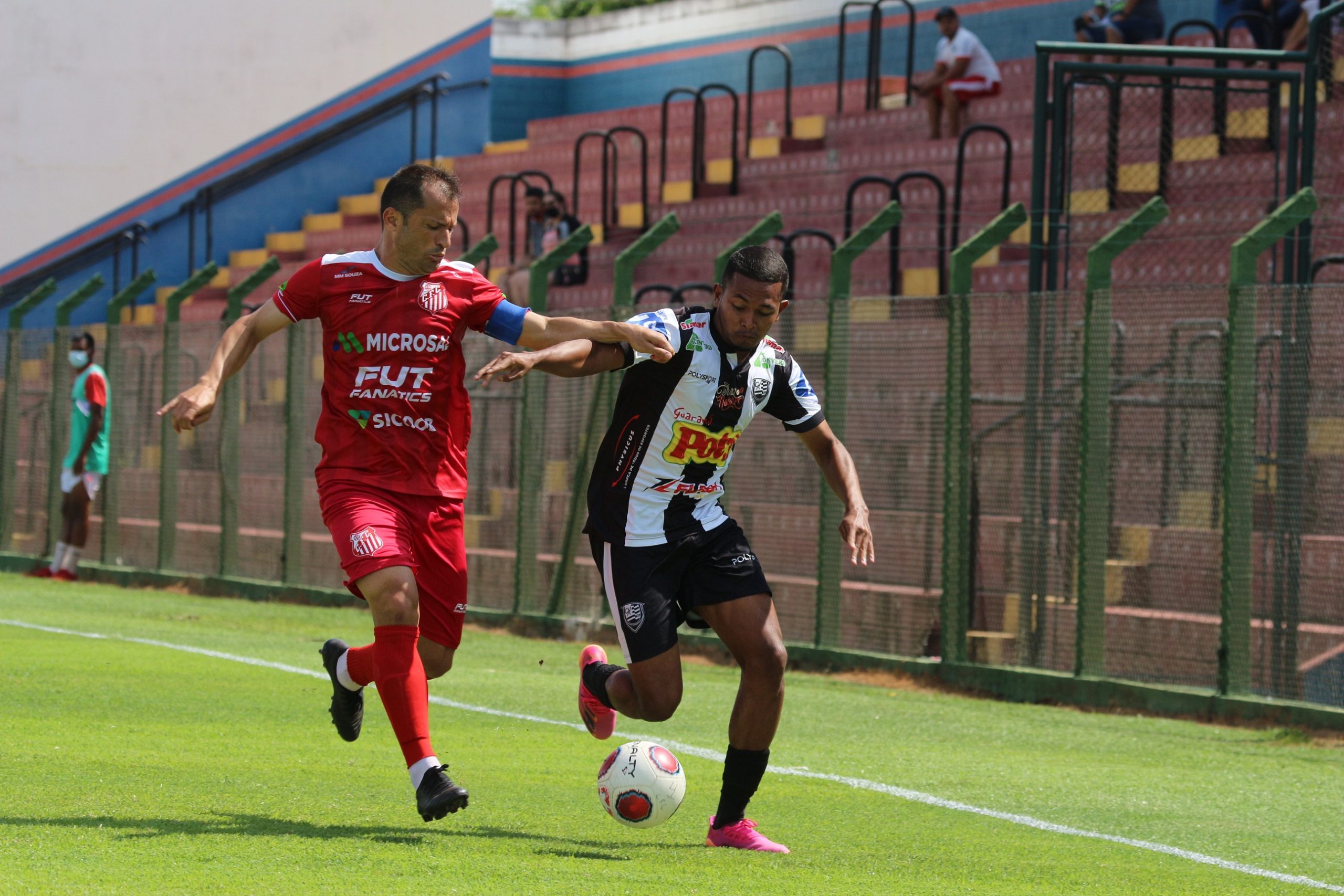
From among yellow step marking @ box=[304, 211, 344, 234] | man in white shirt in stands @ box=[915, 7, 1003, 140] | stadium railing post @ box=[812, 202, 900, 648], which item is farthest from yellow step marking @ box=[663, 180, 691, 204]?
stadium railing post @ box=[812, 202, 900, 648]

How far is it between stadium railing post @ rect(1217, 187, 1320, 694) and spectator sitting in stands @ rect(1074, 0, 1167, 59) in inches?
345

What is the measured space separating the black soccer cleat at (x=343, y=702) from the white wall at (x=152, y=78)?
2411cm

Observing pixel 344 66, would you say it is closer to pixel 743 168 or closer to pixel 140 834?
pixel 743 168

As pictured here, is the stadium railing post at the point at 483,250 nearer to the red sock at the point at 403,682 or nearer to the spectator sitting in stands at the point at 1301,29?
the spectator sitting in stands at the point at 1301,29

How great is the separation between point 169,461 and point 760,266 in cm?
1344

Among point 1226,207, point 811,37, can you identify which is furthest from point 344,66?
point 1226,207

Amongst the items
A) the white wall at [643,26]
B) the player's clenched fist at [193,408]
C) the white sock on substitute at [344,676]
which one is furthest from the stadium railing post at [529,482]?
the white wall at [643,26]

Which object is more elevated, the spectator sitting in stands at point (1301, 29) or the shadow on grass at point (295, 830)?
the spectator sitting in stands at point (1301, 29)

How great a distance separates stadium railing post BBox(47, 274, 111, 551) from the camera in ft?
66.5

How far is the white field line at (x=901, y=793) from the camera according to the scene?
6641 mm

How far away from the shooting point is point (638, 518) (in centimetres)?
683

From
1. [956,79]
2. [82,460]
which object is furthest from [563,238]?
[82,460]

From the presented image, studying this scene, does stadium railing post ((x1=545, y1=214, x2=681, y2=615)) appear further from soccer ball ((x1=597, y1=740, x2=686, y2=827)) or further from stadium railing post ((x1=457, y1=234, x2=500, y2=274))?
soccer ball ((x1=597, y1=740, x2=686, y2=827))

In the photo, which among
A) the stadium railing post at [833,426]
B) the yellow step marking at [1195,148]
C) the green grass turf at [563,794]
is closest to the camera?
the green grass turf at [563,794]
